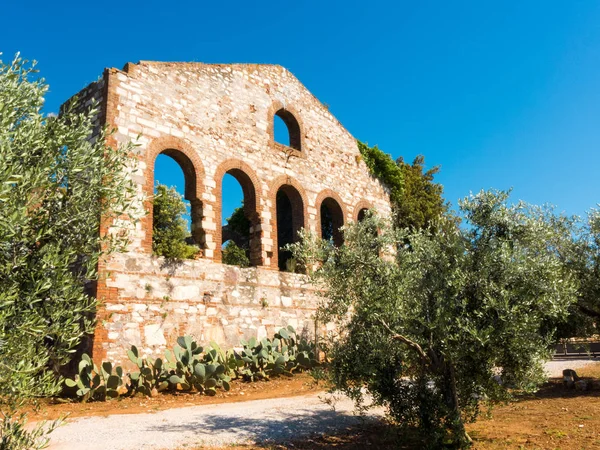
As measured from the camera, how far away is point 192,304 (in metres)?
12.8

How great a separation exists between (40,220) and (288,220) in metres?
14.4

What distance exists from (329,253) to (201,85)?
8.65 m

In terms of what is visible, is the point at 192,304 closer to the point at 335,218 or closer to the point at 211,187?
the point at 211,187

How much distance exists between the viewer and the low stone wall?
1137 cm

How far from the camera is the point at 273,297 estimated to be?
1476cm

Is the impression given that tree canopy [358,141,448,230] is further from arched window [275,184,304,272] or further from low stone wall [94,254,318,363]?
low stone wall [94,254,318,363]

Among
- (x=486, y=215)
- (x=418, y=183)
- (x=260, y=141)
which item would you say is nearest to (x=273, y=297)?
(x=260, y=141)

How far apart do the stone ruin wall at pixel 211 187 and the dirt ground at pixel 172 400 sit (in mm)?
1189

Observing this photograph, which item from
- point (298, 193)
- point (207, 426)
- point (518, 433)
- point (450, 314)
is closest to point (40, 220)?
point (207, 426)

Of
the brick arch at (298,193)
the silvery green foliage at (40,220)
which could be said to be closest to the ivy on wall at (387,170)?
the brick arch at (298,193)

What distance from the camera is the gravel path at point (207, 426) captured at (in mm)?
7176

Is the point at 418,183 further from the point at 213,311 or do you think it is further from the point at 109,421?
the point at 109,421

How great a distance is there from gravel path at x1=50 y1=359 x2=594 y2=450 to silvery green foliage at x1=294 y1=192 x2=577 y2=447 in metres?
1.38

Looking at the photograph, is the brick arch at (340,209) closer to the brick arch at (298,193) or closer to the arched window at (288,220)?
the brick arch at (298,193)
